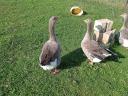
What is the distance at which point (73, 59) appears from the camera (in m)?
10.9

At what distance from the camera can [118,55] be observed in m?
11.3

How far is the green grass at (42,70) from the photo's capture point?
923cm

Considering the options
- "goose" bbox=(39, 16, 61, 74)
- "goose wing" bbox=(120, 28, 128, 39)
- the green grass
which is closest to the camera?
the green grass

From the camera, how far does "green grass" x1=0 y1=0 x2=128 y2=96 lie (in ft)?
30.3

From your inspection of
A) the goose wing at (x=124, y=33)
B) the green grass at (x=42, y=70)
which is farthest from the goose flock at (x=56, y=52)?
the goose wing at (x=124, y=33)

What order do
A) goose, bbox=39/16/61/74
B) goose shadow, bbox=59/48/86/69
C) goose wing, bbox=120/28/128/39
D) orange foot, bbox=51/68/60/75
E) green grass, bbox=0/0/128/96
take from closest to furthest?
1. green grass, bbox=0/0/128/96
2. goose, bbox=39/16/61/74
3. orange foot, bbox=51/68/60/75
4. goose shadow, bbox=59/48/86/69
5. goose wing, bbox=120/28/128/39

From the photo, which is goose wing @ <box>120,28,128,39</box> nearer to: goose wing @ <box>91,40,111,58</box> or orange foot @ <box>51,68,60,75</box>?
goose wing @ <box>91,40,111,58</box>

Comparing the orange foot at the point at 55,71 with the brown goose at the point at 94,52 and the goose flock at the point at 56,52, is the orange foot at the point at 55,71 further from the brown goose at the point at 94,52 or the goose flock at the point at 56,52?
the brown goose at the point at 94,52

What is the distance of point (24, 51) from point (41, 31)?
6.59 ft

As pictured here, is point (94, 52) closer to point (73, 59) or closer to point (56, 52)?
point (73, 59)

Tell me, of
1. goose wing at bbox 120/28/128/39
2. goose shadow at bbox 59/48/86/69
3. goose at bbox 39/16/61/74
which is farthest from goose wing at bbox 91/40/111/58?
goose wing at bbox 120/28/128/39

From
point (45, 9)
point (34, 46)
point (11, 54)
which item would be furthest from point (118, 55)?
point (45, 9)

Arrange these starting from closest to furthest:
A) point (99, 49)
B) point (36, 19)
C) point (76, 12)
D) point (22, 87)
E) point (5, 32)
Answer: point (22, 87) → point (99, 49) → point (5, 32) → point (36, 19) → point (76, 12)

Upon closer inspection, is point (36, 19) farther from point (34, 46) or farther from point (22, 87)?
point (22, 87)
